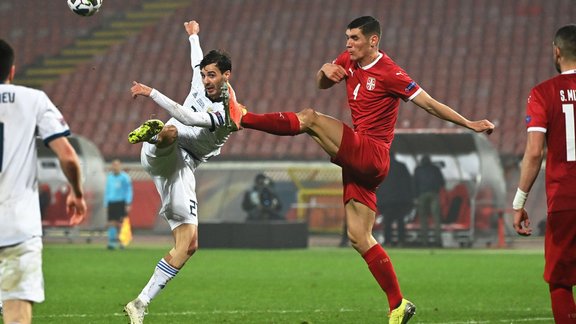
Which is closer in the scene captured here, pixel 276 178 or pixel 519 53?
pixel 276 178

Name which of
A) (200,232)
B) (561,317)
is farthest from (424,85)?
(561,317)

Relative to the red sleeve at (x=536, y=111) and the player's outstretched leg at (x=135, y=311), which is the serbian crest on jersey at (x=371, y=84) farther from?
the player's outstretched leg at (x=135, y=311)

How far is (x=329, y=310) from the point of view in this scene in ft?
37.0

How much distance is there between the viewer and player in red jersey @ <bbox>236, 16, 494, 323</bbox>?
8.84 metres

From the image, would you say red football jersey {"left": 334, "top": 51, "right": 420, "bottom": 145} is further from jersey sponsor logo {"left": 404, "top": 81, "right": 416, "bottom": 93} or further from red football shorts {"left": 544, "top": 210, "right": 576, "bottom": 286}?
red football shorts {"left": 544, "top": 210, "right": 576, "bottom": 286}

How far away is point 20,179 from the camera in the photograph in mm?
6047

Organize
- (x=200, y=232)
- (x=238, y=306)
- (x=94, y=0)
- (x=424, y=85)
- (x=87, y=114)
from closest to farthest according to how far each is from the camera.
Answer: (x=94, y=0) < (x=238, y=306) < (x=200, y=232) < (x=424, y=85) < (x=87, y=114)

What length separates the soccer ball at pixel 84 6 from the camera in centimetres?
1063

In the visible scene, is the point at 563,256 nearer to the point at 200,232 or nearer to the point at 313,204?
the point at 200,232

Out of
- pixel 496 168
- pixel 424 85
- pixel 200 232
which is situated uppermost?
pixel 424 85

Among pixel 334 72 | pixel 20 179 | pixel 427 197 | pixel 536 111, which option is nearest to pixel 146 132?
pixel 334 72

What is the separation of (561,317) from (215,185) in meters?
22.6

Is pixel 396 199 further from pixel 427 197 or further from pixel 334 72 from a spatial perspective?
pixel 334 72

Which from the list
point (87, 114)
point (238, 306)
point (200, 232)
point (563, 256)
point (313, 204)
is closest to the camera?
point (563, 256)
